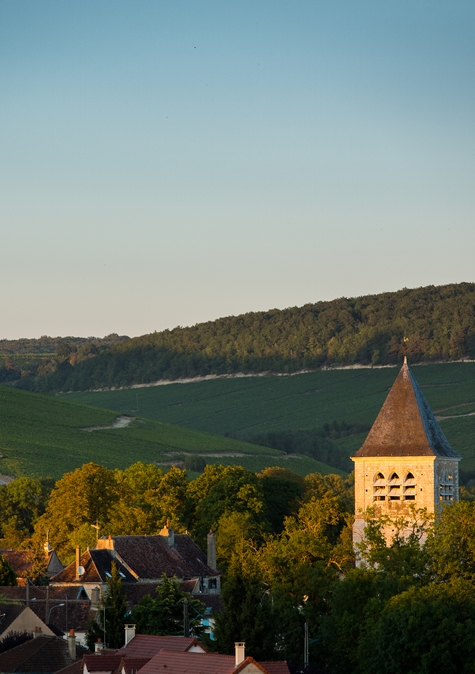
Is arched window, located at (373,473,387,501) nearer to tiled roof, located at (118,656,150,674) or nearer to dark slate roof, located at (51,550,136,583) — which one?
dark slate roof, located at (51,550,136,583)

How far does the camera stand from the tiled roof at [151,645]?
4823cm

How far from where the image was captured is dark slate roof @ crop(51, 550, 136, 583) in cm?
7381

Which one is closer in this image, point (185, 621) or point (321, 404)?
point (185, 621)

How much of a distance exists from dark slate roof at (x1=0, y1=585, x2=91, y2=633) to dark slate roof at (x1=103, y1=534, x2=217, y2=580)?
639cm

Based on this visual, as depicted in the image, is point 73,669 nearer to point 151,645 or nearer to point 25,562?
point 151,645

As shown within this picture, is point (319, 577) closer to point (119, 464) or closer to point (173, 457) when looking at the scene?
point (119, 464)

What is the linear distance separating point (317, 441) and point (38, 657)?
347 ft

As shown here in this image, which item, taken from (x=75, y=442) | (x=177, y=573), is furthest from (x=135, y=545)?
(x=75, y=442)

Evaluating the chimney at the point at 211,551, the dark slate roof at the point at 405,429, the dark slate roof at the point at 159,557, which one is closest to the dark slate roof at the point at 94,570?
the dark slate roof at the point at 159,557

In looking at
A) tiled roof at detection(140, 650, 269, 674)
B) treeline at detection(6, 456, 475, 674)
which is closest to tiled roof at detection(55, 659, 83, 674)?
tiled roof at detection(140, 650, 269, 674)

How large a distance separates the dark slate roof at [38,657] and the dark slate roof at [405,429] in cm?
1919

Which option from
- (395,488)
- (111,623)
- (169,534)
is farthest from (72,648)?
(169,534)

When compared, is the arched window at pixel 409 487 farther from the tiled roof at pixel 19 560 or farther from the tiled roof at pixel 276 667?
the tiled roof at pixel 276 667

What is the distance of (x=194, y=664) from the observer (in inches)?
1756
